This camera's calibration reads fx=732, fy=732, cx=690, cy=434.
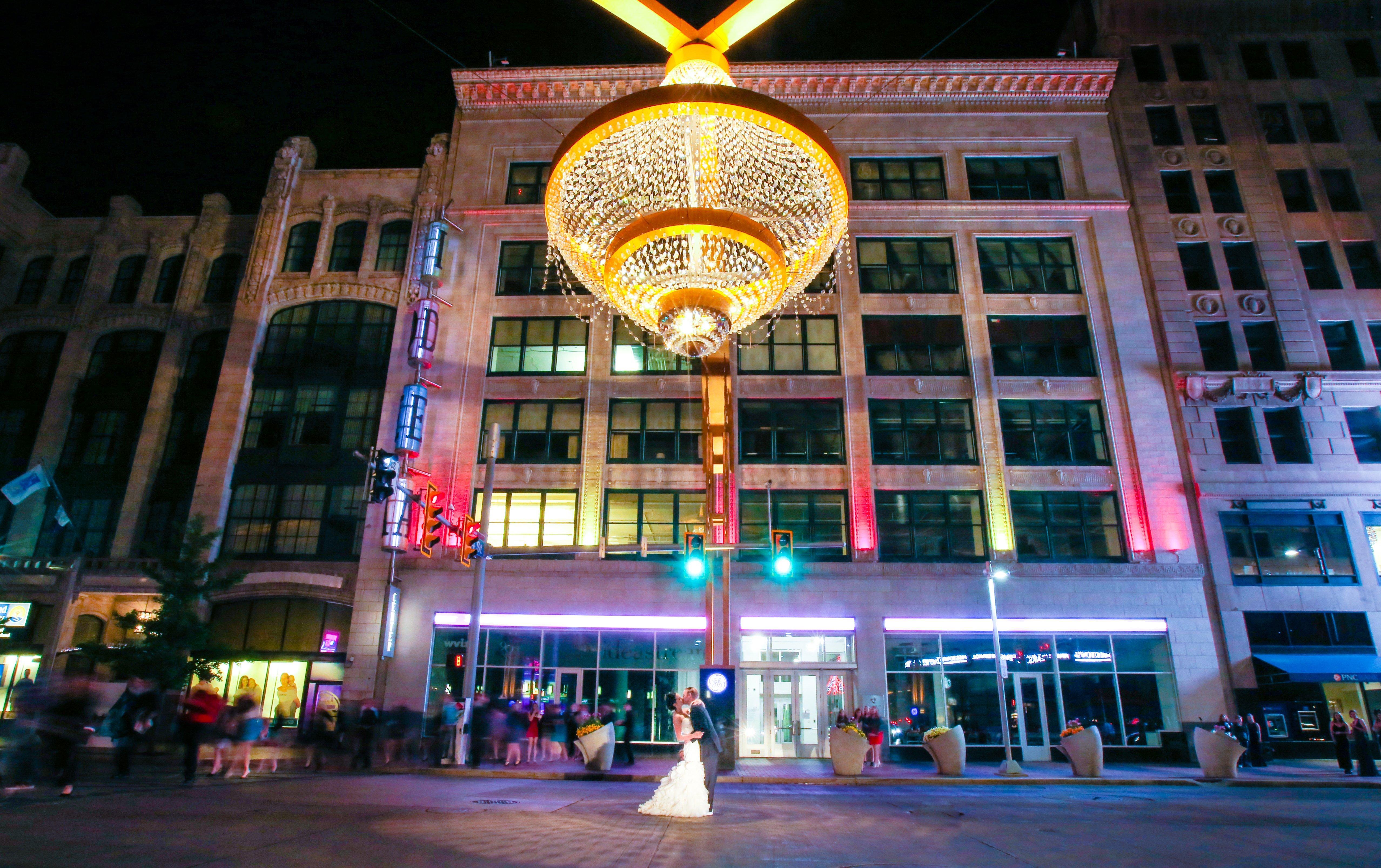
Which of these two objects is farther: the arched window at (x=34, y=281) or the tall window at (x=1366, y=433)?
the arched window at (x=34, y=281)

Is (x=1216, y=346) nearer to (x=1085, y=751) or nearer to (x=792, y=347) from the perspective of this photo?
(x=792, y=347)

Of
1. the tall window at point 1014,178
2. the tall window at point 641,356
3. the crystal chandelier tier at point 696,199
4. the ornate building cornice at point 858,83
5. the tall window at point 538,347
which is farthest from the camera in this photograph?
the tall window at point 1014,178

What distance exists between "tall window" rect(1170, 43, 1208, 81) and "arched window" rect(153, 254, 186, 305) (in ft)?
142

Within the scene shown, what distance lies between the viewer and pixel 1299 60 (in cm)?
3095

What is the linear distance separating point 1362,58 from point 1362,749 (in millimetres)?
28879

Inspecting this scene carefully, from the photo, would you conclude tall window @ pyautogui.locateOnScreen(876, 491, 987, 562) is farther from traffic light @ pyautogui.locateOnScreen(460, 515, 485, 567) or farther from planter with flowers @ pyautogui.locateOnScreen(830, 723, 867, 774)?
traffic light @ pyautogui.locateOnScreen(460, 515, 485, 567)

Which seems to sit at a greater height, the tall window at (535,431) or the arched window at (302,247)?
the arched window at (302,247)

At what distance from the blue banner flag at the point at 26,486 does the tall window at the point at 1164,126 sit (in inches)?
1709

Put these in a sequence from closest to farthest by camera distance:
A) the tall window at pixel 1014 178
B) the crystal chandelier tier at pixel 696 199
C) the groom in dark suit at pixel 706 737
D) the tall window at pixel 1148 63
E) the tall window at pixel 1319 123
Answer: the crystal chandelier tier at pixel 696 199 → the groom in dark suit at pixel 706 737 → the tall window at pixel 1319 123 → the tall window at pixel 1014 178 → the tall window at pixel 1148 63

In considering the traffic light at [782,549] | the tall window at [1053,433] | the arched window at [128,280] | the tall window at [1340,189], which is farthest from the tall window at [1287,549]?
the arched window at [128,280]

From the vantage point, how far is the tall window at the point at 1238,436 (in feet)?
84.3

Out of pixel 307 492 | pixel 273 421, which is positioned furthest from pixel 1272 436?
pixel 273 421

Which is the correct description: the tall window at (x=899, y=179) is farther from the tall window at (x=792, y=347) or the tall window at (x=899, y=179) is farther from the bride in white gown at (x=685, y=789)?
the bride in white gown at (x=685, y=789)

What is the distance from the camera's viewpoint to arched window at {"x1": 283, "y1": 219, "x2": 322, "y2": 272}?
30.7 metres
